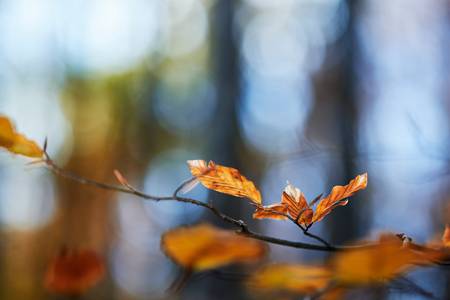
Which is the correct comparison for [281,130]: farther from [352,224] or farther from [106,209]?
[352,224]

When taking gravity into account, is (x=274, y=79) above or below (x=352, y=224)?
above

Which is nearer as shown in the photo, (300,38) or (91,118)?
(300,38)

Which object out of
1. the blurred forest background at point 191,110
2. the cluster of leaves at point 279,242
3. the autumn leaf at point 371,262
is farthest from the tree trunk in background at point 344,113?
the autumn leaf at point 371,262

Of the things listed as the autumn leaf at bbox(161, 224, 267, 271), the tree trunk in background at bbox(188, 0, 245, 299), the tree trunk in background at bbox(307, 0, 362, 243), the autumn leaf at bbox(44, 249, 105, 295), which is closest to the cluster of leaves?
the autumn leaf at bbox(161, 224, 267, 271)

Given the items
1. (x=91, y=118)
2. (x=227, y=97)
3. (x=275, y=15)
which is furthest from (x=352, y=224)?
(x=91, y=118)

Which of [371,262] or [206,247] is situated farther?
[206,247]

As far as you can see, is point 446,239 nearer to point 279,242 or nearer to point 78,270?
point 279,242

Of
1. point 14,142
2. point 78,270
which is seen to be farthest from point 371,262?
point 78,270
